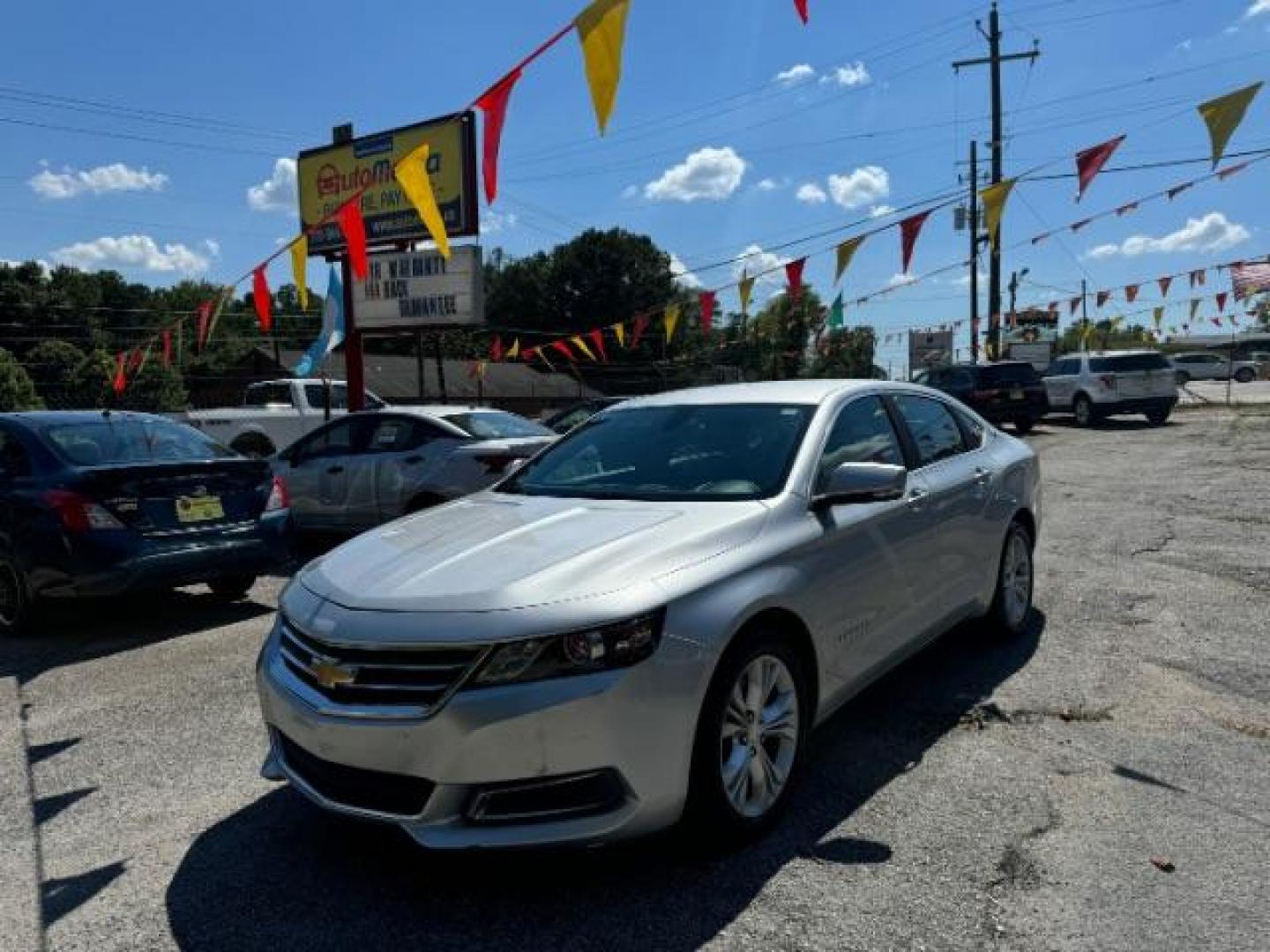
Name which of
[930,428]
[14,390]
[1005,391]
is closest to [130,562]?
[930,428]

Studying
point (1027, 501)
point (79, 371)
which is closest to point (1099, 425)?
point (1027, 501)

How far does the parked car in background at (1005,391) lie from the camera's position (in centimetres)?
2109

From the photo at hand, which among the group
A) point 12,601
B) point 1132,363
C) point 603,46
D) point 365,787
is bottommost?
point 12,601

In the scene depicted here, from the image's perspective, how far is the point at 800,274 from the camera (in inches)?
546

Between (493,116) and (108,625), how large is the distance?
4549 mm

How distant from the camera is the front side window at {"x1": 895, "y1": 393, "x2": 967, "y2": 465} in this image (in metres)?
4.84

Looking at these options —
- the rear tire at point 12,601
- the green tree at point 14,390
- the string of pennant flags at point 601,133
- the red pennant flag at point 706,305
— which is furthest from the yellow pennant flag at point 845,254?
the green tree at point 14,390

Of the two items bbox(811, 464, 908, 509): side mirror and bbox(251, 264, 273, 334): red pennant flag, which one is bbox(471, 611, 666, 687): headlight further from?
bbox(251, 264, 273, 334): red pennant flag

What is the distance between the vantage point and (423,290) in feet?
47.7

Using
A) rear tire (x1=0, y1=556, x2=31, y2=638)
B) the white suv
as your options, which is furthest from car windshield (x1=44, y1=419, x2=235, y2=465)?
the white suv

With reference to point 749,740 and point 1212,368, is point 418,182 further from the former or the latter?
point 1212,368

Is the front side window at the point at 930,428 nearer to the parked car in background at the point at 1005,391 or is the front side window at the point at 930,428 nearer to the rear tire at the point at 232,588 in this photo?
the rear tire at the point at 232,588

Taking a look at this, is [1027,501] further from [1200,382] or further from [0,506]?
[1200,382]

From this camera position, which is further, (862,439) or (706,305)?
(706,305)
